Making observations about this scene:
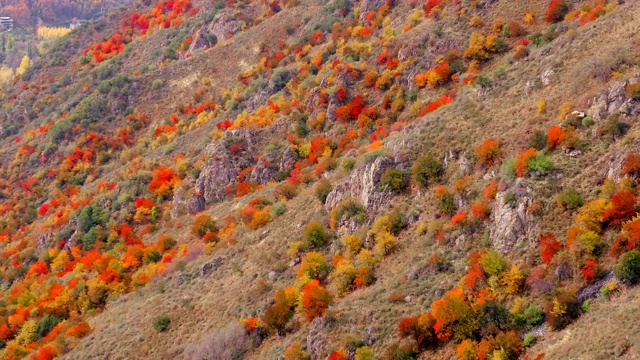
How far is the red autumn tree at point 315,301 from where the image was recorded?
52844mm

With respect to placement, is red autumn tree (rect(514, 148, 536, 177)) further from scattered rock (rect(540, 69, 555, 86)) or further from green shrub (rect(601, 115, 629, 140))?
scattered rock (rect(540, 69, 555, 86))

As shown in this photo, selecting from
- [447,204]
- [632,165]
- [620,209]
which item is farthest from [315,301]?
[632,165]

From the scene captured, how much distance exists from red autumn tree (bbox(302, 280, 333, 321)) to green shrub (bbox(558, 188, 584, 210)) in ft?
66.8

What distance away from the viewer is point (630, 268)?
133 ft

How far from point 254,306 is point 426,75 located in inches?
1672

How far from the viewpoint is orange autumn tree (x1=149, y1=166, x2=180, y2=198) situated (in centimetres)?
9444

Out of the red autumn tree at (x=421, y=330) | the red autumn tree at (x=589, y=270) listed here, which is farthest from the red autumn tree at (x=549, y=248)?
the red autumn tree at (x=421, y=330)

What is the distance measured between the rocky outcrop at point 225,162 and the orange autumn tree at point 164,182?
6.87m

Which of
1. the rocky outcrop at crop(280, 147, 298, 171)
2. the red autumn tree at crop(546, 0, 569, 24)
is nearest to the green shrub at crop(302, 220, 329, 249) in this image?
the rocky outcrop at crop(280, 147, 298, 171)

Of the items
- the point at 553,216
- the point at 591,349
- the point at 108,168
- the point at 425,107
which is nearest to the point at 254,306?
the point at 553,216

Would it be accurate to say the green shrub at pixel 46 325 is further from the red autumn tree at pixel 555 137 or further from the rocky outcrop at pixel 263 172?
the red autumn tree at pixel 555 137

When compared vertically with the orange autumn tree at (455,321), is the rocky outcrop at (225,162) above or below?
above

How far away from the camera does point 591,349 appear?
36.2 meters

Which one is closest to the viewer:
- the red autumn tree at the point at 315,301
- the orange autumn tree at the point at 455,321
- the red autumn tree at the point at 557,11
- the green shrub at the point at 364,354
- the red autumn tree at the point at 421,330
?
the orange autumn tree at the point at 455,321
